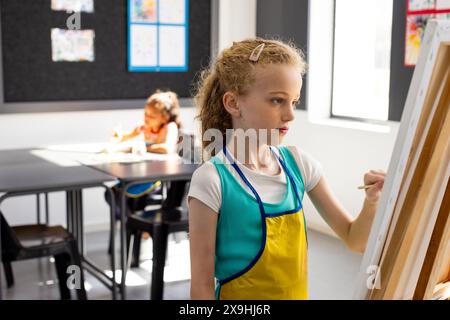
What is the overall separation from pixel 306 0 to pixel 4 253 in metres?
2.85

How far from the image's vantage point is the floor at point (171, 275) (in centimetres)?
333

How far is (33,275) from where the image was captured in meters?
3.66

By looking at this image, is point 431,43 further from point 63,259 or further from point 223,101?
point 63,259

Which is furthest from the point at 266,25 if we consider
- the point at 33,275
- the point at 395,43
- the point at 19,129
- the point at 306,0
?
the point at 33,275

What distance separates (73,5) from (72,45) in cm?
27

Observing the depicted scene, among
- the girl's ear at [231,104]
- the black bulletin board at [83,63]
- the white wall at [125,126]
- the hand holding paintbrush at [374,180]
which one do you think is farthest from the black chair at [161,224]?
the hand holding paintbrush at [374,180]

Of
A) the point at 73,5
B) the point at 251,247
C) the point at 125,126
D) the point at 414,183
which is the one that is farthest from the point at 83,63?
the point at 414,183

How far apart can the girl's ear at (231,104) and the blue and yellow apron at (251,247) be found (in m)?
0.09

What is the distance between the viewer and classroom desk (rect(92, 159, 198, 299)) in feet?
9.27

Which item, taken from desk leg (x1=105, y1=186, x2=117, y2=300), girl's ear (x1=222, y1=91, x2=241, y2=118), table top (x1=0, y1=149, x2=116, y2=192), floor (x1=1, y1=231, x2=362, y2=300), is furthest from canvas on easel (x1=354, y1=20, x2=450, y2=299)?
floor (x1=1, y1=231, x2=362, y2=300)

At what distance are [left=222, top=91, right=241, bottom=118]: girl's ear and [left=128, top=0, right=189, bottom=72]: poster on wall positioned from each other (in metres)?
3.66

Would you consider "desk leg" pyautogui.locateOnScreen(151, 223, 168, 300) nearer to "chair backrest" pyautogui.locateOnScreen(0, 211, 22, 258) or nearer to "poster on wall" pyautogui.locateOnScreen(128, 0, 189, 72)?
"chair backrest" pyautogui.locateOnScreen(0, 211, 22, 258)

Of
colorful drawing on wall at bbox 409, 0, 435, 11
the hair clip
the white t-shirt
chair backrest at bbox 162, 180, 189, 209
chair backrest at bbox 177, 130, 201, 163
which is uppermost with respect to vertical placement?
colorful drawing on wall at bbox 409, 0, 435, 11

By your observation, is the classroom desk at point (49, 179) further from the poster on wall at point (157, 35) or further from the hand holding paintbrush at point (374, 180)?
the hand holding paintbrush at point (374, 180)
